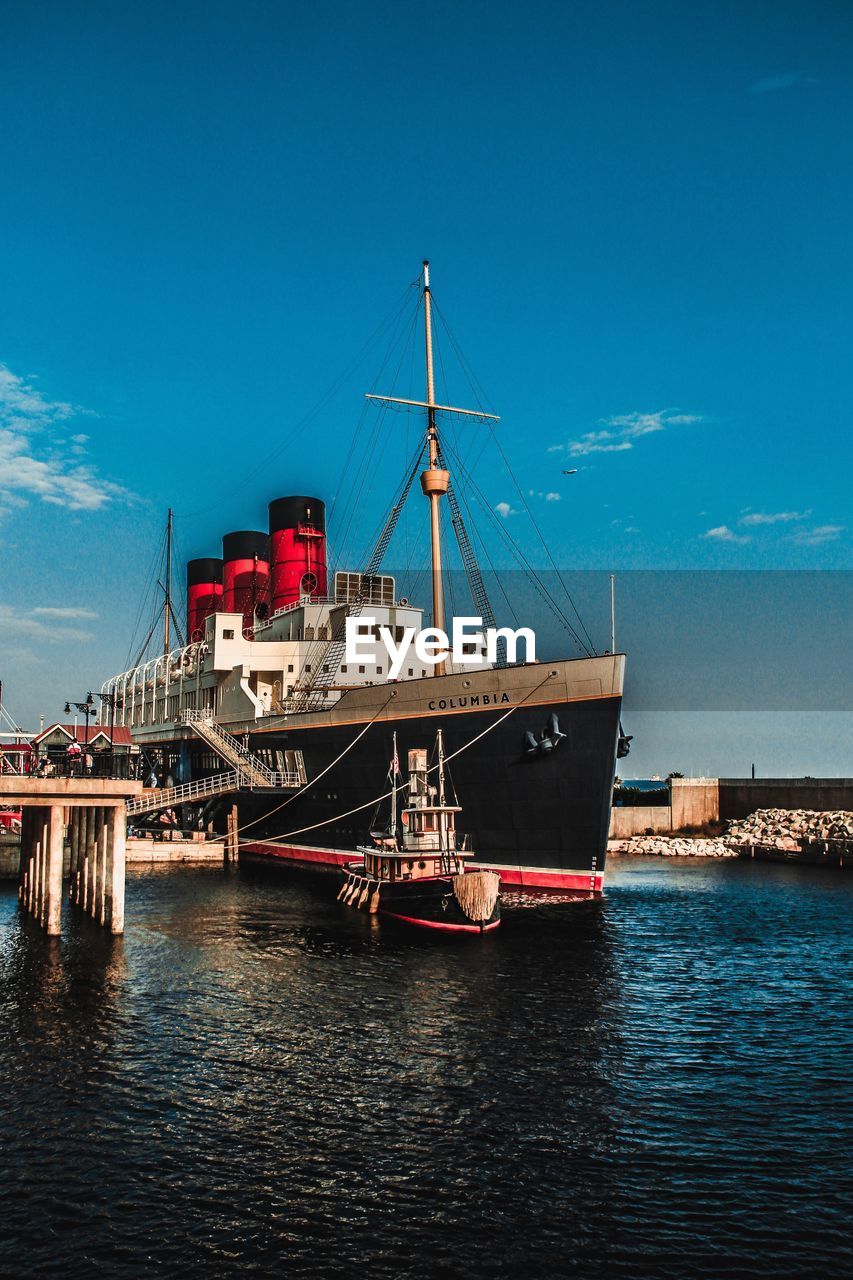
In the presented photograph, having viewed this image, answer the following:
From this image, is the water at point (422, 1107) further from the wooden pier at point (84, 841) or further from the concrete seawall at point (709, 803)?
the concrete seawall at point (709, 803)

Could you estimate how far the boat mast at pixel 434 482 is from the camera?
44.3m

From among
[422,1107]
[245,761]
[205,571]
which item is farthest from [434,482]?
[205,571]

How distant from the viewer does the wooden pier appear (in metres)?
28.9

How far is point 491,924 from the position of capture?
3152cm

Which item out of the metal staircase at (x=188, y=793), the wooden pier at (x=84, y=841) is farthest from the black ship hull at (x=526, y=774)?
the metal staircase at (x=188, y=793)

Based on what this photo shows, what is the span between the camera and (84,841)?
123 feet

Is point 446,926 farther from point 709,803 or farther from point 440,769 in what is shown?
point 709,803

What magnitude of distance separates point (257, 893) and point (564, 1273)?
3166 centimetres

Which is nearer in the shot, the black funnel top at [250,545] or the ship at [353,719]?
the ship at [353,719]

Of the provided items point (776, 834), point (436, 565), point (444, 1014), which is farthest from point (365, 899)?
point (776, 834)

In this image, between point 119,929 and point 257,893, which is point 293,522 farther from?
point 119,929

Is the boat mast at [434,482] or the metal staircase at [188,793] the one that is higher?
the boat mast at [434,482]

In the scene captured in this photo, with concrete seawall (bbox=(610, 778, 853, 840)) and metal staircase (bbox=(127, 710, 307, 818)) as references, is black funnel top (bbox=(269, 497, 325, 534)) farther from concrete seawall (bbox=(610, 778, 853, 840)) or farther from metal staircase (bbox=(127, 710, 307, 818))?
concrete seawall (bbox=(610, 778, 853, 840))

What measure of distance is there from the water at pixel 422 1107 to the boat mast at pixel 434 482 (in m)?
17.7
